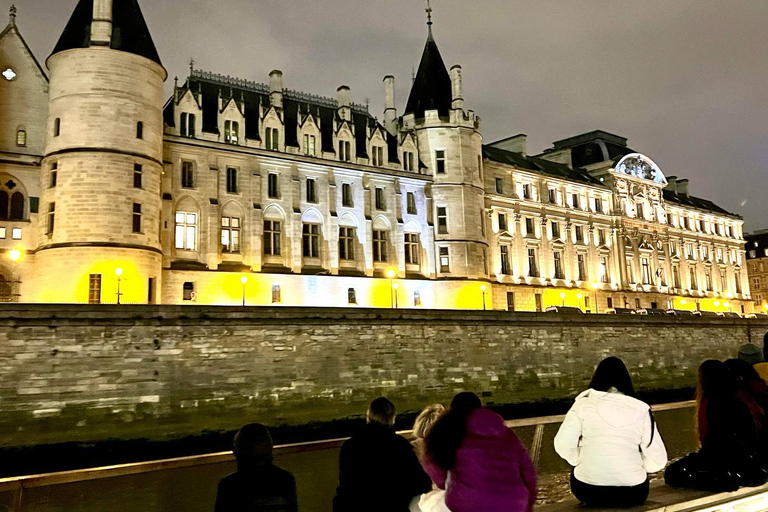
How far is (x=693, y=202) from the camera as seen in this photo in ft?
244

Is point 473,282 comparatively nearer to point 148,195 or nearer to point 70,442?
point 148,195

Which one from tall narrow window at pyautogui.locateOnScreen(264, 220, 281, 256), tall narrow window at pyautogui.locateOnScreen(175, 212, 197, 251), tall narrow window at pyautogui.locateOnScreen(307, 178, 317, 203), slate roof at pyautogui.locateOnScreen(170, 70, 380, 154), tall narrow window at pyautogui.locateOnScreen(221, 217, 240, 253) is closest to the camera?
tall narrow window at pyautogui.locateOnScreen(175, 212, 197, 251)

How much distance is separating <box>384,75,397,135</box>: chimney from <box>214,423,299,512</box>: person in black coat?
43010 mm

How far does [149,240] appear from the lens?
99.2 feet

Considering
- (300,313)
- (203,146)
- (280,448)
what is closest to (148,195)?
(203,146)

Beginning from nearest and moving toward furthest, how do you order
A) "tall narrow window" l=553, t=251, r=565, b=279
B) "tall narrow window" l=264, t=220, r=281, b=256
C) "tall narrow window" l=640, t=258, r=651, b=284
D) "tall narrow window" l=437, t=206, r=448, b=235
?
"tall narrow window" l=264, t=220, r=281, b=256 < "tall narrow window" l=437, t=206, r=448, b=235 < "tall narrow window" l=553, t=251, r=565, b=279 < "tall narrow window" l=640, t=258, r=651, b=284

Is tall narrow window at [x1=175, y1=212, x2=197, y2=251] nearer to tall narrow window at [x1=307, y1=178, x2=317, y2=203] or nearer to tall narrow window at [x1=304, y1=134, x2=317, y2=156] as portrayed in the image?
tall narrow window at [x1=307, y1=178, x2=317, y2=203]

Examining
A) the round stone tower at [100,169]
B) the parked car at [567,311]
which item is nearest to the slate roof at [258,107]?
the round stone tower at [100,169]

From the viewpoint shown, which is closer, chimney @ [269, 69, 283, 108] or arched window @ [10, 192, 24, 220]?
arched window @ [10, 192, 24, 220]

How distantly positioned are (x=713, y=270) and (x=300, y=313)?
2399 inches

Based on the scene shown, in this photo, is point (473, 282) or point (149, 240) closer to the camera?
point (149, 240)

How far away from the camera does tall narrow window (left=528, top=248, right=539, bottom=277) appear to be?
5129 cm

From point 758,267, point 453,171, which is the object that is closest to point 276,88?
point 453,171

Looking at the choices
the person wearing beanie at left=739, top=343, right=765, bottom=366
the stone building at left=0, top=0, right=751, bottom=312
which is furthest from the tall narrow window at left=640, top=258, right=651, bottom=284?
the person wearing beanie at left=739, top=343, right=765, bottom=366
